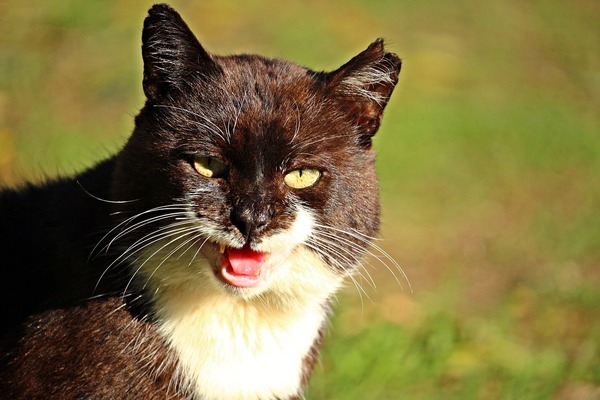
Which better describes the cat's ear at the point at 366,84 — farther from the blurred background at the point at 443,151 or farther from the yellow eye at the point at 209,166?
the blurred background at the point at 443,151

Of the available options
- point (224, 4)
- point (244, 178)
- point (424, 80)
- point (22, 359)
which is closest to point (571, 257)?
point (424, 80)

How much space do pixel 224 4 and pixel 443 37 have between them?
7.17 feet

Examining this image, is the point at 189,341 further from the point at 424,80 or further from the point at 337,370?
the point at 424,80

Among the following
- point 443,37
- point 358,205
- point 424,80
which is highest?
point 443,37

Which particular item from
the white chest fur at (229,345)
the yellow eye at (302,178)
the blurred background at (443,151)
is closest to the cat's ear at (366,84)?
the yellow eye at (302,178)

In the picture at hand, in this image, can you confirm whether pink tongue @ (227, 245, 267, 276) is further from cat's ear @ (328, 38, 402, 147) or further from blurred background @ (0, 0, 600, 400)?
blurred background @ (0, 0, 600, 400)

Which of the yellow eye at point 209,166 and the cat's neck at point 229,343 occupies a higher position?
the yellow eye at point 209,166

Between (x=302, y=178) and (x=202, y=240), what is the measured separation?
1.23 feet

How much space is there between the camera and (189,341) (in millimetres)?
2506

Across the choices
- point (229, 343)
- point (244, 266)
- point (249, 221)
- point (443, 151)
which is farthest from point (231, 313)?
point (443, 151)

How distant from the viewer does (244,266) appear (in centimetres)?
242

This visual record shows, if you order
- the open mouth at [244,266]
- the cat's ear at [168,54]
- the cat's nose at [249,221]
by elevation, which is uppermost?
the cat's ear at [168,54]

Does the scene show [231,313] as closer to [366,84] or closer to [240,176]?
[240,176]

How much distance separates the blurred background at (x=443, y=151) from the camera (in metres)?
3.72
